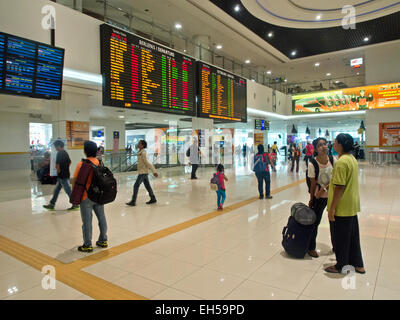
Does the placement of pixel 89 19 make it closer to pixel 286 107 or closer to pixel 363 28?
pixel 363 28

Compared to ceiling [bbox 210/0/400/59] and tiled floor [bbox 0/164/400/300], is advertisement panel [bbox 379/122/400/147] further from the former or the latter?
tiled floor [bbox 0/164/400/300]

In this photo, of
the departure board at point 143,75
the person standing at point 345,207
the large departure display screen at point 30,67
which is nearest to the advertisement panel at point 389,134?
the departure board at point 143,75

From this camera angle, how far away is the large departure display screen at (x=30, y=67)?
5.10 metres

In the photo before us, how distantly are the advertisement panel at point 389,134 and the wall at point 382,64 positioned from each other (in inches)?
93.6

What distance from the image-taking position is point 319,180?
3.29 m

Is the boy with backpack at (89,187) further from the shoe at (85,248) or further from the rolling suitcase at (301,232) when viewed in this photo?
the rolling suitcase at (301,232)

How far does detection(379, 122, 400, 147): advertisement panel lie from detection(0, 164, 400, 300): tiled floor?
419 inches

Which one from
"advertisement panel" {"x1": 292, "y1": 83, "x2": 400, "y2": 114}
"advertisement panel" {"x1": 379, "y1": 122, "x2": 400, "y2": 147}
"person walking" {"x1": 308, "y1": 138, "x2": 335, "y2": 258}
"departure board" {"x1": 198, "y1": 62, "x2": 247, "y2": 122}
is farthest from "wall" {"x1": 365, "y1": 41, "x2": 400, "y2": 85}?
"person walking" {"x1": 308, "y1": 138, "x2": 335, "y2": 258}

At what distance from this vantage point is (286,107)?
18.3 metres

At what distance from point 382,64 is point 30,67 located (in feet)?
54.6

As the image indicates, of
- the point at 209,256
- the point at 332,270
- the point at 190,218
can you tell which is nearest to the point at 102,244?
the point at 209,256

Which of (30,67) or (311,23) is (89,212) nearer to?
(30,67)

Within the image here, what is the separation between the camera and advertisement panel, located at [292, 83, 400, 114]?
569 inches
